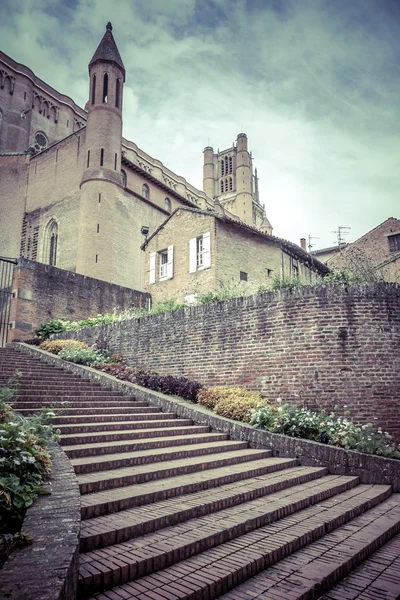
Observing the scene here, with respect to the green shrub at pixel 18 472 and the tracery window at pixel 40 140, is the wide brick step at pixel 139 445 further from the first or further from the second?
the tracery window at pixel 40 140

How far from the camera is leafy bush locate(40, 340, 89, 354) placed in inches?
521

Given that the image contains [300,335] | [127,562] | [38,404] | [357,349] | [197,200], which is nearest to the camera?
[127,562]

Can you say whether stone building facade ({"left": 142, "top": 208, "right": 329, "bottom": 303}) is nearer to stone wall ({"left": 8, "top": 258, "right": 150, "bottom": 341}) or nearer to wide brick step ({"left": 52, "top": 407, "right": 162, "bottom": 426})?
stone wall ({"left": 8, "top": 258, "right": 150, "bottom": 341})

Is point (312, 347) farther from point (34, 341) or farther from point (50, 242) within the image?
point (50, 242)

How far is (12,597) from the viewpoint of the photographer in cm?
179

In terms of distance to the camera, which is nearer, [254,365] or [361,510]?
[361,510]

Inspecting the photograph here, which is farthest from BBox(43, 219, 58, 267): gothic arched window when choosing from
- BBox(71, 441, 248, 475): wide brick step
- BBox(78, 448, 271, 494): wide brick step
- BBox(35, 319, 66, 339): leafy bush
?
BBox(78, 448, 271, 494): wide brick step

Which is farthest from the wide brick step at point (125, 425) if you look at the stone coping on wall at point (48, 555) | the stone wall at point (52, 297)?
the stone wall at point (52, 297)

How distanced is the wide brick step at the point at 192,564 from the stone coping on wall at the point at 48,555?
1.10 ft

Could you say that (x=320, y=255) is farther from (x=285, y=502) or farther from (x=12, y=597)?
(x=12, y=597)

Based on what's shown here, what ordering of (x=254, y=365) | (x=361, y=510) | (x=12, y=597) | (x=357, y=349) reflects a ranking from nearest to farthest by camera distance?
(x=12, y=597)
(x=361, y=510)
(x=357, y=349)
(x=254, y=365)

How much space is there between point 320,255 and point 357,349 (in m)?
31.6

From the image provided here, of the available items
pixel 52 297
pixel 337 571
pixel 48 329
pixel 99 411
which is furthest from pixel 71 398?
pixel 52 297

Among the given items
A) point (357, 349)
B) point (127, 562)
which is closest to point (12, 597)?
point (127, 562)
